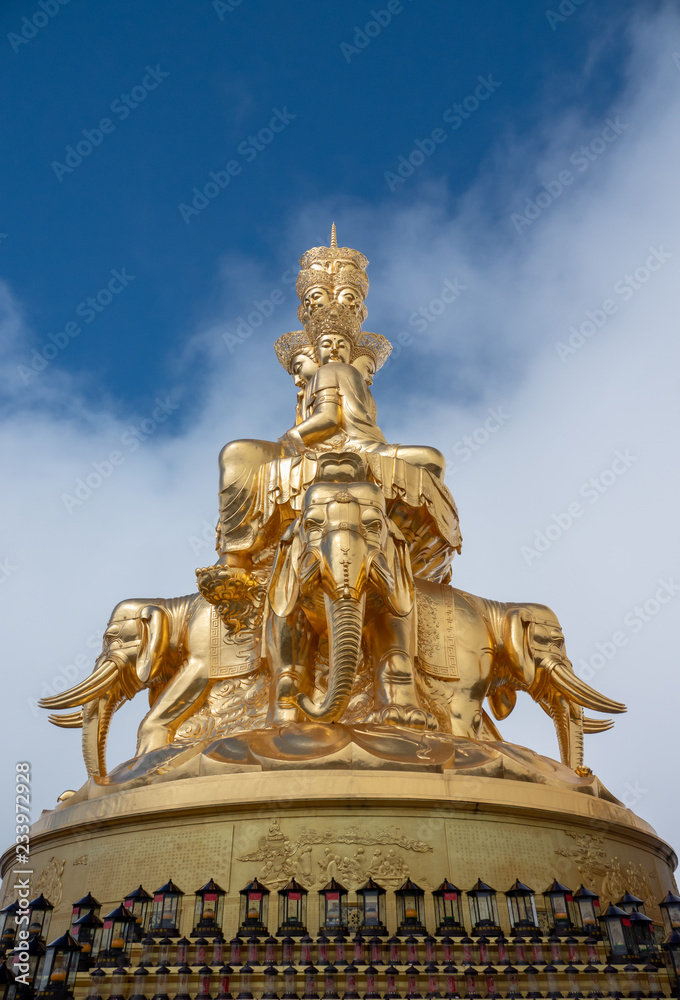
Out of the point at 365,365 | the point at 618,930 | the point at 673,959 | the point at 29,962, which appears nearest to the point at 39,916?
the point at 29,962

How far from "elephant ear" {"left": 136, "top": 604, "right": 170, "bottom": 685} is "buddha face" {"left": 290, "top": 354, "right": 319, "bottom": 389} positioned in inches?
161

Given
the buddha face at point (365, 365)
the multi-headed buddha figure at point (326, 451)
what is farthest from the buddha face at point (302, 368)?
the buddha face at point (365, 365)

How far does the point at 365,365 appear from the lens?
461 inches

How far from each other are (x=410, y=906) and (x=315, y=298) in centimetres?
853

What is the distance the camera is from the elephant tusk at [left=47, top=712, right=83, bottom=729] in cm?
887

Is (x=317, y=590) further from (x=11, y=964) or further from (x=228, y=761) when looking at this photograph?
(x=11, y=964)

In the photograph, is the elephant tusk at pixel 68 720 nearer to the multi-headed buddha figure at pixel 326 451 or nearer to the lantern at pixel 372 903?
the multi-headed buddha figure at pixel 326 451

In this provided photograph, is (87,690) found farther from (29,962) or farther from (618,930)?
(618,930)

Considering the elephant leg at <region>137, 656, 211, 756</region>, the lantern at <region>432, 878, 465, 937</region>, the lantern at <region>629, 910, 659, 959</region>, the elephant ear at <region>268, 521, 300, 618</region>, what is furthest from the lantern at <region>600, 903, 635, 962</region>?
the elephant leg at <region>137, 656, 211, 756</region>

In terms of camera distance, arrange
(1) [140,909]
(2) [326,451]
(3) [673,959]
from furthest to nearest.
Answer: (2) [326,451]
(1) [140,909]
(3) [673,959]

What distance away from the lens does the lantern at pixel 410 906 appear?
5.22 metres

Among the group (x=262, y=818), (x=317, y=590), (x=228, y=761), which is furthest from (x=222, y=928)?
(x=317, y=590)

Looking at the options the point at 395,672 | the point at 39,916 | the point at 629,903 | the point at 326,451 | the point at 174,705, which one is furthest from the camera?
the point at 326,451

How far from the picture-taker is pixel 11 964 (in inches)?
189
